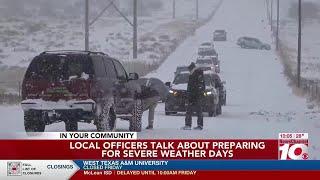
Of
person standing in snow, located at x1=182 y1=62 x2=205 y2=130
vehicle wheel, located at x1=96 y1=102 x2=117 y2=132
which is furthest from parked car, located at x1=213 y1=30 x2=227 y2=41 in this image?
vehicle wheel, located at x1=96 y1=102 x2=117 y2=132

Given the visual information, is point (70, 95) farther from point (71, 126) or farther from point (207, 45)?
point (207, 45)

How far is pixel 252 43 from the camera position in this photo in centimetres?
1209

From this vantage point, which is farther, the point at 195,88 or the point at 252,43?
the point at 252,43

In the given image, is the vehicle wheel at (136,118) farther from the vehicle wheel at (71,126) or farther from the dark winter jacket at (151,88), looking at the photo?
the vehicle wheel at (71,126)

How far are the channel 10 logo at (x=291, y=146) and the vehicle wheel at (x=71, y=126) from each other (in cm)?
176

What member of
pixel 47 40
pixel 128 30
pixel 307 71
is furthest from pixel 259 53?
pixel 47 40

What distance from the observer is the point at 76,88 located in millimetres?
10398

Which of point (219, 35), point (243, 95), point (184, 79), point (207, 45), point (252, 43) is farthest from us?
point (252, 43)

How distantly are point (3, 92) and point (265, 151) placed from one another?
2312 millimetres

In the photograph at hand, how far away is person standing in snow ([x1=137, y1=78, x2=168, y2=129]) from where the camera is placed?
10.7 meters

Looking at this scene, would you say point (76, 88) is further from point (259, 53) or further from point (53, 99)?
point (259, 53)

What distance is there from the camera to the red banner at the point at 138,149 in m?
10.3

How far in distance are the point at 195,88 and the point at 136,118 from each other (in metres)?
0.59

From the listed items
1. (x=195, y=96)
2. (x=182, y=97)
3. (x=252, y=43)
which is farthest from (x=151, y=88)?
(x=252, y=43)
